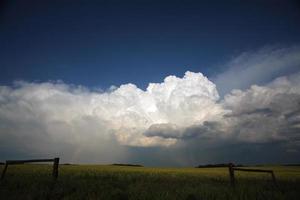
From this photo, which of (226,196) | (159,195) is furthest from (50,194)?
(226,196)

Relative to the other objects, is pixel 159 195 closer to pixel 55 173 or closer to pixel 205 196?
pixel 205 196

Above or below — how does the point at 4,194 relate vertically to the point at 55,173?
below

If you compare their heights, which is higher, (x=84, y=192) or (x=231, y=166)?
(x=231, y=166)

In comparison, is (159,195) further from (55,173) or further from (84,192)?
(55,173)

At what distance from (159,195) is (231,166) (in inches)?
247

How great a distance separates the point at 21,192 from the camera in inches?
479

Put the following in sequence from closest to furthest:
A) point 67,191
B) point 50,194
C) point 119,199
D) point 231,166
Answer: point 119,199, point 50,194, point 67,191, point 231,166

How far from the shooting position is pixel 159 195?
11.6m

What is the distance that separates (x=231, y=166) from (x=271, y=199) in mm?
4016

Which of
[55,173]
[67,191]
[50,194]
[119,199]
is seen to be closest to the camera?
[119,199]

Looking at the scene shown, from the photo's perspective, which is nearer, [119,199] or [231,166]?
[119,199]

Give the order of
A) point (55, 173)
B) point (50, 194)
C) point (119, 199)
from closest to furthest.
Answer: point (119, 199)
point (50, 194)
point (55, 173)

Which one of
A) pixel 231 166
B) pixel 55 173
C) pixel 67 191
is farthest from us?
pixel 231 166

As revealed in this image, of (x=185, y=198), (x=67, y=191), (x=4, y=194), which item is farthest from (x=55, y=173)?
(x=185, y=198)
